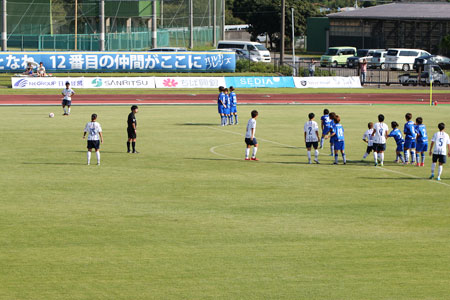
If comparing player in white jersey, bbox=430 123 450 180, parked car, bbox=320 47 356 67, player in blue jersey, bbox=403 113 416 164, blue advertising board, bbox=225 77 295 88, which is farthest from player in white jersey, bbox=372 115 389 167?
parked car, bbox=320 47 356 67

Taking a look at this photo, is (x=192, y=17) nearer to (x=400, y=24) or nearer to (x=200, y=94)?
(x=400, y=24)

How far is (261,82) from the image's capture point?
63.8m

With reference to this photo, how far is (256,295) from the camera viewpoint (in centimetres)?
1402

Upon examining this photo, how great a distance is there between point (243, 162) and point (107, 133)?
10.7 m

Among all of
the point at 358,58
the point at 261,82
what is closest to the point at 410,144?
the point at 261,82

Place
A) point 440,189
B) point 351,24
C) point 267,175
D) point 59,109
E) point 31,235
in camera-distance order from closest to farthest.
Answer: point 31,235
point 440,189
point 267,175
point 59,109
point 351,24

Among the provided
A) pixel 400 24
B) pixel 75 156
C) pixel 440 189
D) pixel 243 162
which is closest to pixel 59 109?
pixel 75 156

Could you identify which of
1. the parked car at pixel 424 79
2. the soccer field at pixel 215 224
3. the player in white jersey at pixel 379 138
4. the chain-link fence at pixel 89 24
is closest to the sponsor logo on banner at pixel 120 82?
the chain-link fence at pixel 89 24

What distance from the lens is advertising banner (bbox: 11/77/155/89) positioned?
59312 millimetres

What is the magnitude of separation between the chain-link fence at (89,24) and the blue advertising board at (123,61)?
31.8 ft

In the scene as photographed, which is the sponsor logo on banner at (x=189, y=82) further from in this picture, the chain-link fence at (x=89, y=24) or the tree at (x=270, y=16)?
the tree at (x=270, y=16)

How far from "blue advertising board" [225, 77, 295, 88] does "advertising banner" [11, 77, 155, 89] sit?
22.9ft

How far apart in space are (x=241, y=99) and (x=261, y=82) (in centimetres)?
799

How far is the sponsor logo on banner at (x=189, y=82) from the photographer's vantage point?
62.0m
